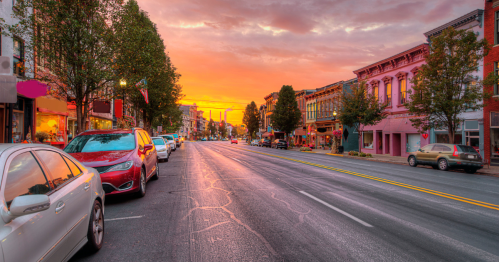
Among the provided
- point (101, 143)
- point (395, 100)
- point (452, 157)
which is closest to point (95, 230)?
point (101, 143)

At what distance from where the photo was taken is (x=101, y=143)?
8.06m

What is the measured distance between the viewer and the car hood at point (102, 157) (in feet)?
22.3

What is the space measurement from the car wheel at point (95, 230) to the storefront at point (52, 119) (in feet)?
58.0

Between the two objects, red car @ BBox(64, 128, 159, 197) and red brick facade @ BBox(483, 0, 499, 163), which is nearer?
red car @ BBox(64, 128, 159, 197)

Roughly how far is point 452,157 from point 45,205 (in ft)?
62.8

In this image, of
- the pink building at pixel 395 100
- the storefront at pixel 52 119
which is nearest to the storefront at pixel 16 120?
the storefront at pixel 52 119

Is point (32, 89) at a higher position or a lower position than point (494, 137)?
higher

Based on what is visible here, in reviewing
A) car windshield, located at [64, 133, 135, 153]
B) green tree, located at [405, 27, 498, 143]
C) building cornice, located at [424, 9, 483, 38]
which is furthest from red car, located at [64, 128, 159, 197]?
building cornice, located at [424, 9, 483, 38]

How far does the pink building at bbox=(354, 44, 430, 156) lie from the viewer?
→ 28500 millimetres

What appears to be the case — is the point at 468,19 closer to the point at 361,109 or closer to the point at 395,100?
the point at 395,100

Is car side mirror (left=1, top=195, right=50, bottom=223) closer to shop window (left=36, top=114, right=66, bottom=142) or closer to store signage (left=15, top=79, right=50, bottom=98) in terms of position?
store signage (left=15, top=79, right=50, bottom=98)

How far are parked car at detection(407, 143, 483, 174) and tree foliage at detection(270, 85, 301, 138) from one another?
114 feet

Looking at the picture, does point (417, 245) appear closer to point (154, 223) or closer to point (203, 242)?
point (203, 242)

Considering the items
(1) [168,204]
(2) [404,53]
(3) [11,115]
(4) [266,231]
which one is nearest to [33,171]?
(4) [266,231]
